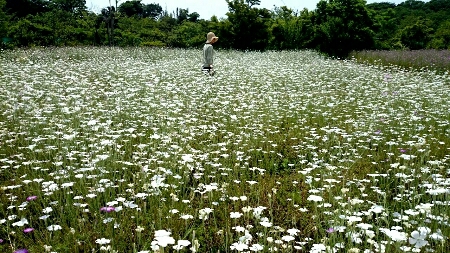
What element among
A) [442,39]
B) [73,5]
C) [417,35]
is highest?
[73,5]

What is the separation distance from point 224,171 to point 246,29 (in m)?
27.7

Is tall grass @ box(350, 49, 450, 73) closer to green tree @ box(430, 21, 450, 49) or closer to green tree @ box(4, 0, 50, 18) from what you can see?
green tree @ box(430, 21, 450, 49)

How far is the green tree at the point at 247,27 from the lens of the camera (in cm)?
3033

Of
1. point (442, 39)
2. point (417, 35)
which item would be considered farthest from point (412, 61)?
point (417, 35)

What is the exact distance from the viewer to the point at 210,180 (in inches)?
162

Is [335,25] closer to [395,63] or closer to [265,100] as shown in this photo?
[395,63]

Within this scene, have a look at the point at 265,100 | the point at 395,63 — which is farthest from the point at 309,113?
the point at 395,63

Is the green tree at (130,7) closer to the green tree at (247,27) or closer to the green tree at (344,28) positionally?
the green tree at (247,27)

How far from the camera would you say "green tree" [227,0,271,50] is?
30.3 m

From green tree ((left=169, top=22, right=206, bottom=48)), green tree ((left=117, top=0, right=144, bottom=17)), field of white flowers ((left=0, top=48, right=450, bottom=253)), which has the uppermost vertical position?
green tree ((left=117, top=0, right=144, bottom=17))

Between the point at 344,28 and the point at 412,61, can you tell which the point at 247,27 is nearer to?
the point at 344,28

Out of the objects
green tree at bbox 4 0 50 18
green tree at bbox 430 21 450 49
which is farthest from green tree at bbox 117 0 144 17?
green tree at bbox 430 21 450 49

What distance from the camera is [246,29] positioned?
30516 mm

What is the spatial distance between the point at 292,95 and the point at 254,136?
3.54m
